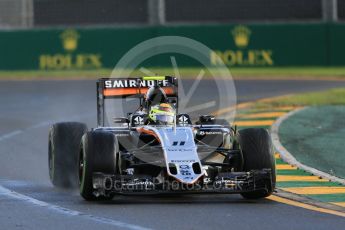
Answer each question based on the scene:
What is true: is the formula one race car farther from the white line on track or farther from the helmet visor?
the white line on track

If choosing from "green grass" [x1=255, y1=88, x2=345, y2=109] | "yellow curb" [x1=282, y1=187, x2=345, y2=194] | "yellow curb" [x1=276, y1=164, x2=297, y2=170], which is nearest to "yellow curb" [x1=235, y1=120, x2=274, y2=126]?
"green grass" [x1=255, y1=88, x2=345, y2=109]

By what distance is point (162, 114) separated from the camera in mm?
13742

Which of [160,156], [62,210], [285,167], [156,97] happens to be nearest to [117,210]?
[62,210]

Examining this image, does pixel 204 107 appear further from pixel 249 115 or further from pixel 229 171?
pixel 229 171

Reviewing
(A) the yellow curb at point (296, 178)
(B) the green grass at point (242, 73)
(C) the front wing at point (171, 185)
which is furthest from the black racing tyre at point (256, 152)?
(B) the green grass at point (242, 73)

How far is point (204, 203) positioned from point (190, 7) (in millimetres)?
27335

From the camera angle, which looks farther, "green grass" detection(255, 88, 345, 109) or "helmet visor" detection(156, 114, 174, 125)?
"green grass" detection(255, 88, 345, 109)

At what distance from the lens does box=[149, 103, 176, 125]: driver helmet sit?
1370cm

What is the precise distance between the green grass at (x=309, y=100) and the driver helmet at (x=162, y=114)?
450 inches

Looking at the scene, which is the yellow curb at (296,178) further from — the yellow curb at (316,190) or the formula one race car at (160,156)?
the formula one race car at (160,156)

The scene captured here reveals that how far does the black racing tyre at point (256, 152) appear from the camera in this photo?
12.7 m

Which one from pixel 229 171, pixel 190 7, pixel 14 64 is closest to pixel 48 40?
pixel 14 64

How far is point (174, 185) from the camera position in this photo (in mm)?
12094

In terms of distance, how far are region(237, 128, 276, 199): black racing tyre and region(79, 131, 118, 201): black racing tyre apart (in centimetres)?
157
